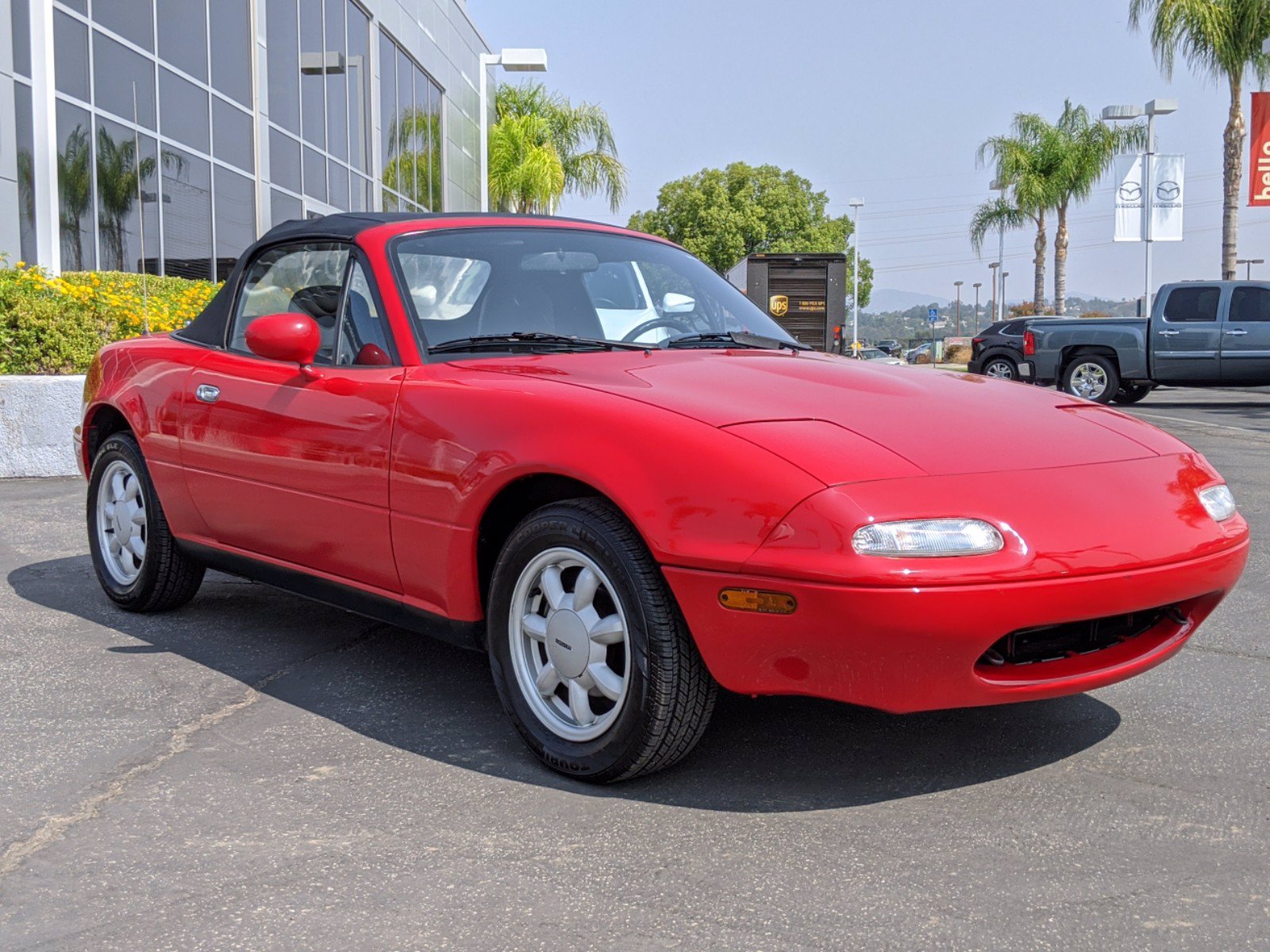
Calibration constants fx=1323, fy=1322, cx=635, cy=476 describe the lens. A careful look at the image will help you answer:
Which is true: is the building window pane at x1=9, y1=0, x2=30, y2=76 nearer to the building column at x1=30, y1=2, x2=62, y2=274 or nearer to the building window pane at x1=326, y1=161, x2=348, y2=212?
the building column at x1=30, y1=2, x2=62, y2=274

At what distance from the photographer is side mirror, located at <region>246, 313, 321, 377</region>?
3963 mm

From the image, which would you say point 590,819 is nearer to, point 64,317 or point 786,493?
point 786,493

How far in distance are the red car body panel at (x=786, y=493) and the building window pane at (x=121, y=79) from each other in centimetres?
1157

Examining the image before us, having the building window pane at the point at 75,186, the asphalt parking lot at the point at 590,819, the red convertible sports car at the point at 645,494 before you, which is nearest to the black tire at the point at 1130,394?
the building window pane at the point at 75,186

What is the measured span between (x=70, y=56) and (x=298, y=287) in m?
10.7

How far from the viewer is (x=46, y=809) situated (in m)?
3.11

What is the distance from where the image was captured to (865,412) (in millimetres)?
3266

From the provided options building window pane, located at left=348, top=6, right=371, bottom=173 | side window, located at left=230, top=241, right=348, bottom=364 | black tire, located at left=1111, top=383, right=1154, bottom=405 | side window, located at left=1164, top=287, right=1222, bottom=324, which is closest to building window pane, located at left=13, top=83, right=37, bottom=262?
side window, located at left=230, top=241, right=348, bottom=364

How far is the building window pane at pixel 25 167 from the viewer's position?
1258cm

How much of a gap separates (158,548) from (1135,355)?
17.1 metres

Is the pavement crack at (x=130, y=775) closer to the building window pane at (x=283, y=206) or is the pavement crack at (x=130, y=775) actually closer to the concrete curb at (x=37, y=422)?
the concrete curb at (x=37, y=422)

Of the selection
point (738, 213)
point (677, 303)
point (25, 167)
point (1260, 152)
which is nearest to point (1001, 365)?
point (1260, 152)

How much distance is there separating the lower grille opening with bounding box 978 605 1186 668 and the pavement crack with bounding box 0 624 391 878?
2.09 meters

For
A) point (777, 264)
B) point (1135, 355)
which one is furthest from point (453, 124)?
point (1135, 355)
